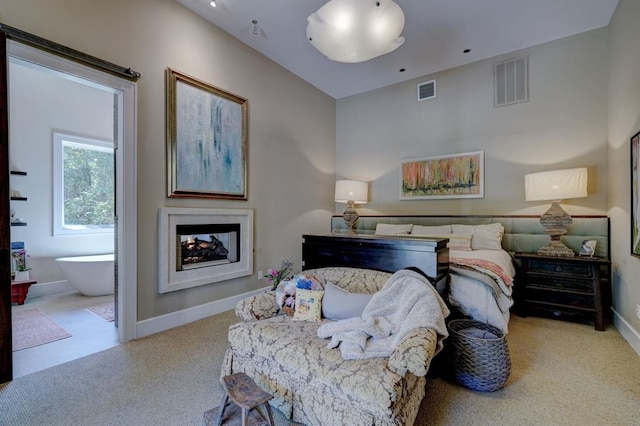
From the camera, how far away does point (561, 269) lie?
337 centimetres

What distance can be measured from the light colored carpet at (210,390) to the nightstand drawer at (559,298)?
1.93 feet

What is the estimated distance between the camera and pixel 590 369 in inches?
87.7

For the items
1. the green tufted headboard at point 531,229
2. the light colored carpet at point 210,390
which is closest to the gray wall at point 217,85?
the light colored carpet at point 210,390

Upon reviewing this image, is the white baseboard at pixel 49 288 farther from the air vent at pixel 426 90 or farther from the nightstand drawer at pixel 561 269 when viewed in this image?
the nightstand drawer at pixel 561 269

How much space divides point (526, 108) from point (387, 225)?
242 centimetres

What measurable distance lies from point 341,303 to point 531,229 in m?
3.08

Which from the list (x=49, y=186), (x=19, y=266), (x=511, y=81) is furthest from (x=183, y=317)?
(x=511, y=81)

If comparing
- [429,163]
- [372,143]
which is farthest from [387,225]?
[372,143]

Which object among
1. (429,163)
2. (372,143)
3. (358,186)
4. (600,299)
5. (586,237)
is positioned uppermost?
(372,143)

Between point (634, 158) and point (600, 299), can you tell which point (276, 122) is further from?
point (600, 299)

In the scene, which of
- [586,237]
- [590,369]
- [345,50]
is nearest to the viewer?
[590,369]

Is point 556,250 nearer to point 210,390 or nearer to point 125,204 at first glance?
point 210,390

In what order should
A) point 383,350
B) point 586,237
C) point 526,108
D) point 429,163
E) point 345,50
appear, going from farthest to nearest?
point 429,163 → point 526,108 → point 586,237 → point 345,50 → point 383,350

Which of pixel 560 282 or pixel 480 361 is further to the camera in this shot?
pixel 560 282
